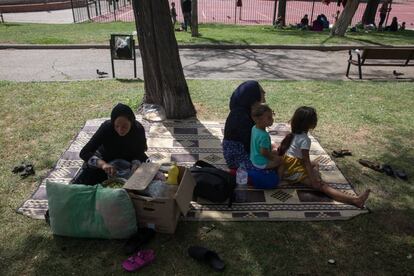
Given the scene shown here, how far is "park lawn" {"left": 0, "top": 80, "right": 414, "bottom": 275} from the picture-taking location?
11.6ft

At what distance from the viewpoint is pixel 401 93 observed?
348 inches

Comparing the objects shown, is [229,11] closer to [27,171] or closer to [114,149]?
[27,171]

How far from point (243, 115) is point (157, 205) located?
5.81ft

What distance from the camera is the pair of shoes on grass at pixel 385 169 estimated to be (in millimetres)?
5129

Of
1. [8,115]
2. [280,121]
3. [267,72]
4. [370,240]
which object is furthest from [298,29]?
[370,240]

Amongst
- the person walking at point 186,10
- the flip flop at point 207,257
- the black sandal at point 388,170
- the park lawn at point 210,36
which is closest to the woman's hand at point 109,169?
the flip flop at point 207,257

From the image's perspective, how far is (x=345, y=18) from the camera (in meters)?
15.9

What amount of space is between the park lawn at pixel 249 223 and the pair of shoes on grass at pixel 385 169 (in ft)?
0.29

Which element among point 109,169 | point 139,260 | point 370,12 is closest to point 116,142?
point 109,169

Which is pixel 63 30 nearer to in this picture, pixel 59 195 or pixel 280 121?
pixel 280 121

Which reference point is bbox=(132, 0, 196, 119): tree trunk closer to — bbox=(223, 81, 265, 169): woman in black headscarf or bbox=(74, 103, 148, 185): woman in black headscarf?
bbox=(223, 81, 265, 169): woman in black headscarf

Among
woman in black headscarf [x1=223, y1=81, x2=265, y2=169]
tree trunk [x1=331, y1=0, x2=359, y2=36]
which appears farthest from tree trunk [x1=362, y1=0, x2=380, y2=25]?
woman in black headscarf [x1=223, y1=81, x2=265, y2=169]

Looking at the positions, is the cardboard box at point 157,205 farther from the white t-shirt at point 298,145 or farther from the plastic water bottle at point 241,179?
the white t-shirt at point 298,145

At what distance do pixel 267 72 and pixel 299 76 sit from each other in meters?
0.91
